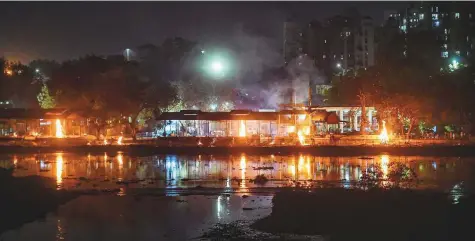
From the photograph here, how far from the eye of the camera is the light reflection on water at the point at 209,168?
27.5 metres

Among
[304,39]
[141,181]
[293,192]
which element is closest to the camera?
[293,192]

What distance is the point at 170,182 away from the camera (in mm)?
27484

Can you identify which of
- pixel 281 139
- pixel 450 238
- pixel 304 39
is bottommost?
pixel 450 238

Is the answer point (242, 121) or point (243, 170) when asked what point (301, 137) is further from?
point (243, 170)

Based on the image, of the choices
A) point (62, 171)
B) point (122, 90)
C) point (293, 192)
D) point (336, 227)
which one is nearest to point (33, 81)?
point (122, 90)

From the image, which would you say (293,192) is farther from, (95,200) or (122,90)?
(122,90)

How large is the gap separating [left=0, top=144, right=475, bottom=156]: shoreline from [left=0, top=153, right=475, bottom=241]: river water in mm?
1898

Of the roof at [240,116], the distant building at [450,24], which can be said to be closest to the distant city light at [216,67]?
the roof at [240,116]

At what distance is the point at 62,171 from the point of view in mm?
31938

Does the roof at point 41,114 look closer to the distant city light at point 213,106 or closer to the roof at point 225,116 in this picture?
the roof at point 225,116

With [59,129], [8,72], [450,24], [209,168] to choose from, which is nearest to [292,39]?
[450,24]

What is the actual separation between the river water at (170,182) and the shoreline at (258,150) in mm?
1898

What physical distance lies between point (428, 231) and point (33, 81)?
3015 inches

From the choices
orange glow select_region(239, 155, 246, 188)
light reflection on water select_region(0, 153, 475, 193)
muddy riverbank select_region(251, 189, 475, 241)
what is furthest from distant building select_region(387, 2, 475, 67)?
muddy riverbank select_region(251, 189, 475, 241)
